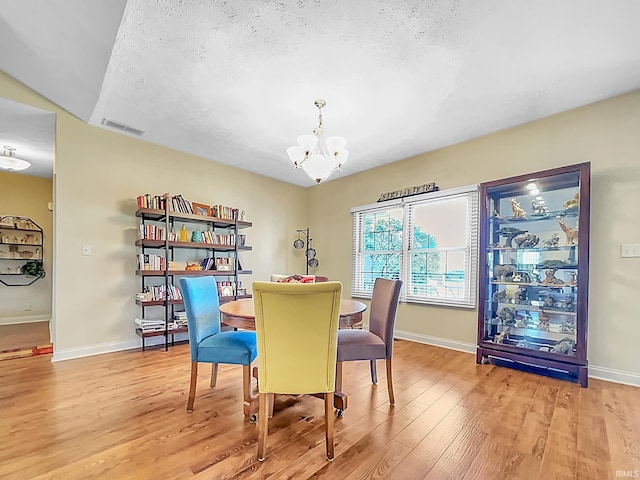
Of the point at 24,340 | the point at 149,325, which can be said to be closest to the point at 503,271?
the point at 149,325

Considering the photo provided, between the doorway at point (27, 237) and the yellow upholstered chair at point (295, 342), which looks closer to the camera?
the yellow upholstered chair at point (295, 342)

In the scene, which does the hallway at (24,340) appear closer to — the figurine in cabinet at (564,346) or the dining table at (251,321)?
the dining table at (251,321)

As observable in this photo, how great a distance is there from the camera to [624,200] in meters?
2.60

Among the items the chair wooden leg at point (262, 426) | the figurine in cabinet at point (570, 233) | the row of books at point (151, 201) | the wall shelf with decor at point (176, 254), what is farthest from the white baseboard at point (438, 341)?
the row of books at point (151, 201)

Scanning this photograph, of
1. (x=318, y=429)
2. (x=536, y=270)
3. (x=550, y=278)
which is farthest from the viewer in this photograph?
(x=536, y=270)

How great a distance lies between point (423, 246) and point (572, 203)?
5.33 ft

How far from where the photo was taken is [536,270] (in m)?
2.93

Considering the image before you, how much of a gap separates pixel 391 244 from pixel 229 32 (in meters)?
3.26

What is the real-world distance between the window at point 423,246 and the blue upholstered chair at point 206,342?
2583 mm

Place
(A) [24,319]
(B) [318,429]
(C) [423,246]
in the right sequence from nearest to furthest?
1. (B) [318,429]
2. (C) [423,246]
3. (A) [24,319]

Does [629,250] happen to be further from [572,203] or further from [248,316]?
[248,316]

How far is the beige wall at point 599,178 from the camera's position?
2559mm

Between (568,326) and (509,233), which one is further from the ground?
(509,233)

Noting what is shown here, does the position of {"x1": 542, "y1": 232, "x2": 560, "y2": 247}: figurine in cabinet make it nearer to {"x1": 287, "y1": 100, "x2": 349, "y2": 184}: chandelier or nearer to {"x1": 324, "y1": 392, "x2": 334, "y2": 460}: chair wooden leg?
{"x1": 287, "y1": 100, "x2": 349, "y2": 184}: chandelier
